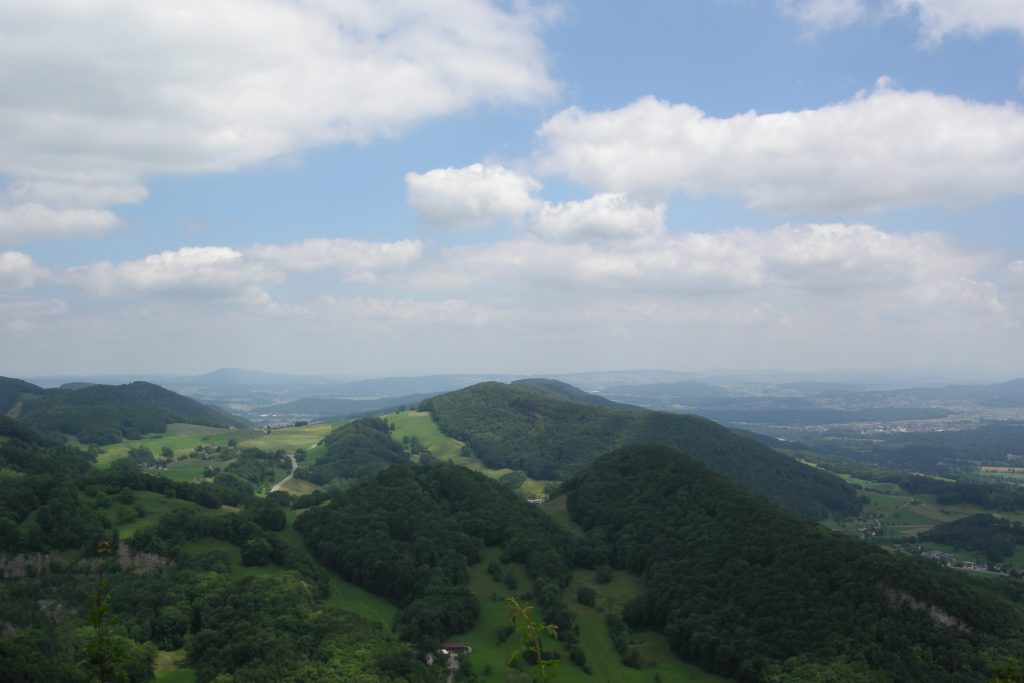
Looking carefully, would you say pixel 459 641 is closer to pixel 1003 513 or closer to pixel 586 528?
pixel 586 528

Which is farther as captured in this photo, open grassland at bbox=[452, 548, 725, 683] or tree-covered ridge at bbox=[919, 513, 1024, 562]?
tree-covered ridge at bbox=[919, 513, 1024, 562]

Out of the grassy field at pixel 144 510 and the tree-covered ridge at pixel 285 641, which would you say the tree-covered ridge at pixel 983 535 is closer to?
the tree-covered ridge at pixel 285 641

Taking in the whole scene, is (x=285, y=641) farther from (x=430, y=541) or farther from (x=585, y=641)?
(x=585, y=641)

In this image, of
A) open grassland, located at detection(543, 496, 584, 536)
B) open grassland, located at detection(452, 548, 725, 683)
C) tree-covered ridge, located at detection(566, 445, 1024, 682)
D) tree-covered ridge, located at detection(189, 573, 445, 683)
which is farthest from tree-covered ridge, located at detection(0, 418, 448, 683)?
open grassland, located at detection(543, 496, 584, 536)

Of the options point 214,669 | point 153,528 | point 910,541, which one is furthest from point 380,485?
point 910,541

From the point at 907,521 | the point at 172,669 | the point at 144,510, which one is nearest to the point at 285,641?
the point at 172,669

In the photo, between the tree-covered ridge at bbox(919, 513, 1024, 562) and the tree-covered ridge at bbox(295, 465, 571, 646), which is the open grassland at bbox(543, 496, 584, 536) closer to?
the tree-covered ridge at bbox(295, 465, 571, 646)
